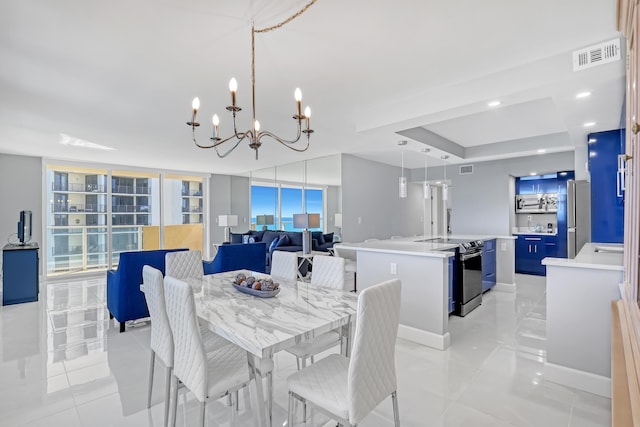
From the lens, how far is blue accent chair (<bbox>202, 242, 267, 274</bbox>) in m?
4.34

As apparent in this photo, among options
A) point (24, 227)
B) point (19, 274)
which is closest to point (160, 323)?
point (19, 274)

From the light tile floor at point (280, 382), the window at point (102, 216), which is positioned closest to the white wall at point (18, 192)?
the window at point (102, 216)

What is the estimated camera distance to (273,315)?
1812 mm

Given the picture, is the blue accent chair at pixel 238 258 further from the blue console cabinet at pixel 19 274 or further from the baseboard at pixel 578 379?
the baseboard at pixel 578 379

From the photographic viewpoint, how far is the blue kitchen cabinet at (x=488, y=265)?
16.1 ft

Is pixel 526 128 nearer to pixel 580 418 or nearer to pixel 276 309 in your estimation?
pixel 580 418

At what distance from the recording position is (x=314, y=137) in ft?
15.9

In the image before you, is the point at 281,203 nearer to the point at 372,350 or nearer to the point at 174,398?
the point at 174,398

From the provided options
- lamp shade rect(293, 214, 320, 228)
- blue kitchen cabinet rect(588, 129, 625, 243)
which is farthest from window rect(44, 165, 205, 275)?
blue kitchen cabinet rect(588, 129, 625, 243)

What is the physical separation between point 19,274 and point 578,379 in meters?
6.95

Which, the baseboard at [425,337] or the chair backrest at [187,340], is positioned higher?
the chair backrest at [187,340]

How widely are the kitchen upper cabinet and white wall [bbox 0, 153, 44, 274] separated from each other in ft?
33.1

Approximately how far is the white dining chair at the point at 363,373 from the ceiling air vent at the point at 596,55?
2164 millimetres

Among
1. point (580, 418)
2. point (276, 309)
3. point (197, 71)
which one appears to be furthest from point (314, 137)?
point (580, 418)
